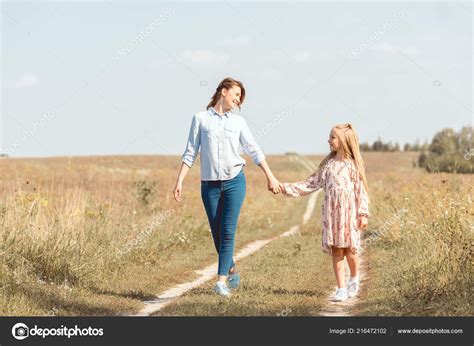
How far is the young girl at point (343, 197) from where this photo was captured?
31.6 feet

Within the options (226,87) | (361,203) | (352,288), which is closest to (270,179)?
(361,203)

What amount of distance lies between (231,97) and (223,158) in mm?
758

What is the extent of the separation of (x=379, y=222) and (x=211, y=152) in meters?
10.7

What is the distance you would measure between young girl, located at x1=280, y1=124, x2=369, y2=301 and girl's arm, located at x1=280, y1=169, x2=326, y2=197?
0.40 feet

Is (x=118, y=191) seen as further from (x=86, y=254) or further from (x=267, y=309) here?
(x=267, y=309)

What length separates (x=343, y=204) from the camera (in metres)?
9.72

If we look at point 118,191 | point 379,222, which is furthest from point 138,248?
point 118,191

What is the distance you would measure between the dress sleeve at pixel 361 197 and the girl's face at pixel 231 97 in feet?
5.90

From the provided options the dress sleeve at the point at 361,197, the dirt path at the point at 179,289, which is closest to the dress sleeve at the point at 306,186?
the dress sleeve at the point at 361,197

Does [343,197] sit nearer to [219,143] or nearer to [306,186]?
[306,186]

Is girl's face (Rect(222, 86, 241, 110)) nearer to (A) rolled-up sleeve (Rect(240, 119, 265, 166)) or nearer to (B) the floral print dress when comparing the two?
(A) rolled-up sleeve (Rect(240, 119, 265, 166))

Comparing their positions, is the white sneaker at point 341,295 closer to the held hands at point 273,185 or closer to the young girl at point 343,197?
the young girl at point 343,197

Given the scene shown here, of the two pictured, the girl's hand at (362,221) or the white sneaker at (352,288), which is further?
the white sneaker at (352,288)

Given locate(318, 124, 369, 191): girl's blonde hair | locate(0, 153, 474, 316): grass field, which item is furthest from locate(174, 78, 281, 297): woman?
locate(318, 124, 369, 191): girl's blonde hair
